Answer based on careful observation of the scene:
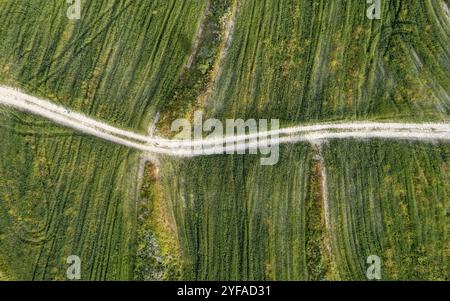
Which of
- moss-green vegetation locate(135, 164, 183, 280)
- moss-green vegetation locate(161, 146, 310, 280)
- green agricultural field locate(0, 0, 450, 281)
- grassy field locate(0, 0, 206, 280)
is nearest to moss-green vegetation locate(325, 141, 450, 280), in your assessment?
green agricultural field locate(0, 0, 450, 281)

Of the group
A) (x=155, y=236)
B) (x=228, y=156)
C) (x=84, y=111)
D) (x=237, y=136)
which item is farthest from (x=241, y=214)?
(x=84, y=111)

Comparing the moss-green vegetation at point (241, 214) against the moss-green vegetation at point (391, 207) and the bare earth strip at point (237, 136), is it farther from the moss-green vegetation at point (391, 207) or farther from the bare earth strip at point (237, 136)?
the moss-green vegetation at point (391, 207)

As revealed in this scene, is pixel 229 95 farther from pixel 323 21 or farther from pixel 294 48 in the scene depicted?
pixel 323 21

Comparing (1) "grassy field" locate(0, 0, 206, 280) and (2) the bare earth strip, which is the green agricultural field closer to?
(1) "grassy field" locate(0, 0, 206, 280)

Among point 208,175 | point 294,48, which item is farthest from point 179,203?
point 294,48

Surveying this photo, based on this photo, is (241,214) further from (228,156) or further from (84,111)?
(84,111)

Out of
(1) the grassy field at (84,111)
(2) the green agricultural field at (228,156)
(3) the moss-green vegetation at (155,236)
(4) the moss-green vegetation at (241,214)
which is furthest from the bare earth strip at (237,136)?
(3) the moss-green vegetation at (155,236)
